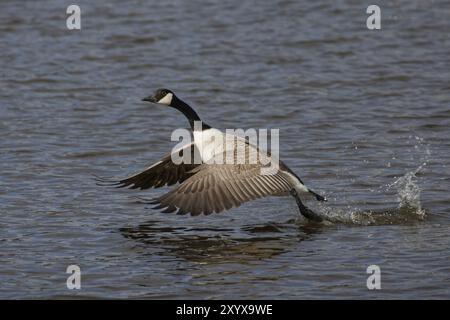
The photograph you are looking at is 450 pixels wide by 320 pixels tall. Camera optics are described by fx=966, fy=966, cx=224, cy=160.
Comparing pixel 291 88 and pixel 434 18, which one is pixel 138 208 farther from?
pixel 434 18

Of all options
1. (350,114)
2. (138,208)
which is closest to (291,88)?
(350,114)

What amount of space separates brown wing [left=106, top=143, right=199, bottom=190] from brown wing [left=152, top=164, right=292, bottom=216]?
0.70 m

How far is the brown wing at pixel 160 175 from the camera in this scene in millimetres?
9930

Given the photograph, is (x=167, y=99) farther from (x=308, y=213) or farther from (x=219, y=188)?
(x=308, y=213)

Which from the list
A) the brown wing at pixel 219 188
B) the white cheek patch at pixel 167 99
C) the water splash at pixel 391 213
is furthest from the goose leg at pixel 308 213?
the white cheek patch at pixel 167 99

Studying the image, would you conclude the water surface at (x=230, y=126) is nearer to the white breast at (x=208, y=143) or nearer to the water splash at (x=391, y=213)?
the water splash at (x=391, y=213)

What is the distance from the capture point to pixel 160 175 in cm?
1008

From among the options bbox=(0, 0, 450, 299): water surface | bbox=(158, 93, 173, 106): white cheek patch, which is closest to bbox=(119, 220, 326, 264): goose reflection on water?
bbox=(0, 0, 450, 299): water surface

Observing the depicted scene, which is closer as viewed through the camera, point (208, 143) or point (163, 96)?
point (208, 143)

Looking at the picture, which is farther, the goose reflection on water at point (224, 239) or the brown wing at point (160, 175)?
the brown wing at point (160, 175)

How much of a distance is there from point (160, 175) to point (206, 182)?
1204 mm

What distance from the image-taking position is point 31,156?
38.9ft

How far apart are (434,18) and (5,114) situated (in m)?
8.81

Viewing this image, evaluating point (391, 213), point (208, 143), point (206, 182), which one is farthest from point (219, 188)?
point (391, 213)
